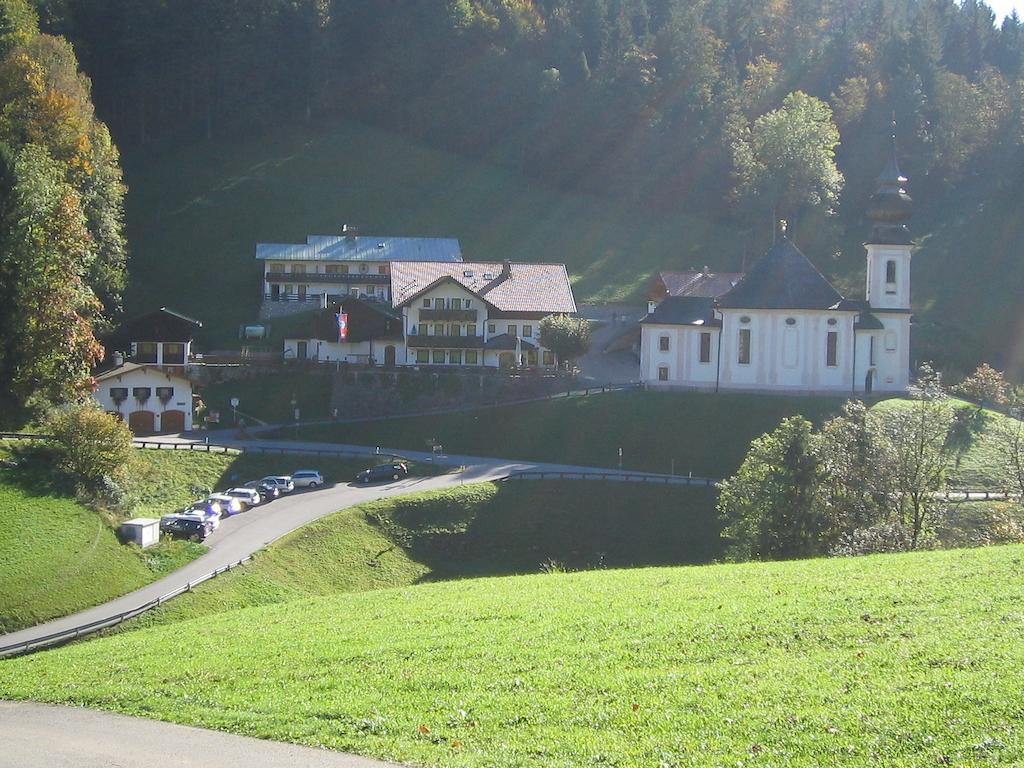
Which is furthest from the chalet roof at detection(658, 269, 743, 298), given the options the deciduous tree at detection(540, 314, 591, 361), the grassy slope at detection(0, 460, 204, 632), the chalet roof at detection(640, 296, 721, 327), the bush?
the grassy slope at detection(0, 460, 204, 632)

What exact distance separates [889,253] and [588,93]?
4773 centimetres

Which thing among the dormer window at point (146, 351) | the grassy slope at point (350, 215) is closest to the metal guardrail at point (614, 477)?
the dormer window at point (146, 351)

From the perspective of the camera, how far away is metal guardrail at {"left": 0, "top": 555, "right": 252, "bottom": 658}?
93.3 feet

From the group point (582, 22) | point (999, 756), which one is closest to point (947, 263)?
point (582, 22)

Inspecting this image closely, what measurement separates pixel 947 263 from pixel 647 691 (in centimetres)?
8190

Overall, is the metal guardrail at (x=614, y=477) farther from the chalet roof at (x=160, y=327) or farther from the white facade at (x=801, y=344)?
the chalet roof at (x=160, y=327)

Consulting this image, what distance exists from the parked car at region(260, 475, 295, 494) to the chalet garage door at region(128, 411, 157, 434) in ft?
33.1

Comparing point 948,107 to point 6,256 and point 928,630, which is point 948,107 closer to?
point 6,256

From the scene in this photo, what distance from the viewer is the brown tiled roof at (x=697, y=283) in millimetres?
71938

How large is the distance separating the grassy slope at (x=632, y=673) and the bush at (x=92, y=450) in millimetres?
17897

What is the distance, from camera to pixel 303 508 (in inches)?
1714

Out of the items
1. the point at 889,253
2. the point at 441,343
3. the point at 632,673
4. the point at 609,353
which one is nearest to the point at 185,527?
the point at 632,673

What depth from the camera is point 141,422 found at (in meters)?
53.8

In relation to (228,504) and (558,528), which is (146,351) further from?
(558,528)
